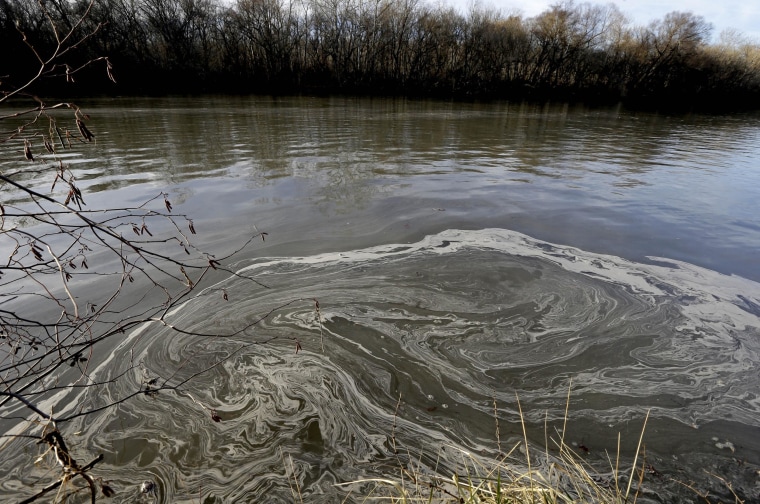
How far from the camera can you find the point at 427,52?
115ft

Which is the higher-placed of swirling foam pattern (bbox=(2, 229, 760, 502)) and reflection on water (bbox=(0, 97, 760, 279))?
reflection on water (bbox=(0, 97, 760, 279))

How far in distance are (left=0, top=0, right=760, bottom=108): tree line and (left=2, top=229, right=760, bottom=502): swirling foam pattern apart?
29.8 m

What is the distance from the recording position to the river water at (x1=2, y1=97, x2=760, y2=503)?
1856mm

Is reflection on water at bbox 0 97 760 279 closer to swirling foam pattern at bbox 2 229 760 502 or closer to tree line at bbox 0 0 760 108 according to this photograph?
swirling foam pattern at bbox 2 229 760 502

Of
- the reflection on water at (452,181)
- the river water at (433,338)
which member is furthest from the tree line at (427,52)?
the river water at (433,338)

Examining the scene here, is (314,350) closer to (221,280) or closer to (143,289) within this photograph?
(221,280)

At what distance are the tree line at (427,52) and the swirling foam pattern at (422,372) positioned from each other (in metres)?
29.8

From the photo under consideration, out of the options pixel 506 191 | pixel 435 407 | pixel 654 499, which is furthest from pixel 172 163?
pixel 654 499

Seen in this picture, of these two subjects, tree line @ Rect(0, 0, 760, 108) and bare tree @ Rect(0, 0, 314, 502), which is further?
tree line @ Rect(0, 0, 760, 108)

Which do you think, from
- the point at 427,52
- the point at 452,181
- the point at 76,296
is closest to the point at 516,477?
the point at 76,296

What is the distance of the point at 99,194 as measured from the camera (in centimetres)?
491

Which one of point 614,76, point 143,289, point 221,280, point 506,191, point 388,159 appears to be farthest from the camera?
point 614,76

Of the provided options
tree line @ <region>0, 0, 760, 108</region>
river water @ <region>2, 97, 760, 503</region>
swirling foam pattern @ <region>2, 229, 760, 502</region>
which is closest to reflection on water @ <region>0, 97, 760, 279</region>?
river water @ <region>2, 97, 760, 503</region>

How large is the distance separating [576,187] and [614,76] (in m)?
38.8
